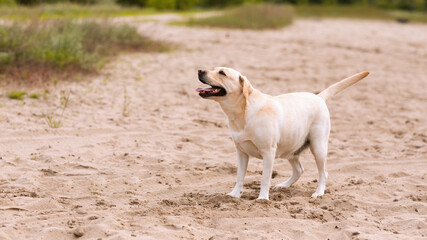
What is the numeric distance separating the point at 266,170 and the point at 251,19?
17.6 m

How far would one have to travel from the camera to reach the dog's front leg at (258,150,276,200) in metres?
5.30

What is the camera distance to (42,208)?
511 cm

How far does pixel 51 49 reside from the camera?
1098cm

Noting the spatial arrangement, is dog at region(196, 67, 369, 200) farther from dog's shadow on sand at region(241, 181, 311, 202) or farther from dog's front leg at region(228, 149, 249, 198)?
dog's shadow on sand at region(241, 181, 311, 202)

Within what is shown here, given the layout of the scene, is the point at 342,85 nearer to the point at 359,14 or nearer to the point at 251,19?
the point at 251,19

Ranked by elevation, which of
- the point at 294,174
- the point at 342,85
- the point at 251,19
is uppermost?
the point at 342,85

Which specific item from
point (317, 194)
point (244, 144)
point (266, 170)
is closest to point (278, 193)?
point (317, 194)

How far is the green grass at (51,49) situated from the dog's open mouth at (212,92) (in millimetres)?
5475

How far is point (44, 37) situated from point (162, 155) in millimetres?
5520

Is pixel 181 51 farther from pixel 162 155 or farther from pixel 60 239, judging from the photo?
pixel 60 239

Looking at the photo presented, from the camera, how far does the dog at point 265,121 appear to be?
5176mm

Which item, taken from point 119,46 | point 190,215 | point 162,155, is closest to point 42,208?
point 190,215

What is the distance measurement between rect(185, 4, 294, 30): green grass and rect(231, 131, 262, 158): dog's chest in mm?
15841

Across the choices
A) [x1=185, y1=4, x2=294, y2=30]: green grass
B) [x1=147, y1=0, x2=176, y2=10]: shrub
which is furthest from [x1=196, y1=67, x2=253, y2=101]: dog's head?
[x1=147, y1=0, x2=176, y2=10]: shrub
